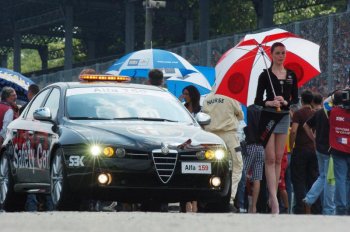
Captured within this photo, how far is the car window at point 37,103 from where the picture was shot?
14.0 metres

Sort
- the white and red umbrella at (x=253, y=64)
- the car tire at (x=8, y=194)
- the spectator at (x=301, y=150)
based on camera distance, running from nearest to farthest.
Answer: the car tire at (x=8, y=194) → the white and red umbrella at (x=253, y=64) → the spectator at (x=301, y=150)

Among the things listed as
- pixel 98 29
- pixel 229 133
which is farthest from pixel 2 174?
pixel 98 29

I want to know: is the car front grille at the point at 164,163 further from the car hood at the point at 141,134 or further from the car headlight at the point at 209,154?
the car headlight at the point at 209,154

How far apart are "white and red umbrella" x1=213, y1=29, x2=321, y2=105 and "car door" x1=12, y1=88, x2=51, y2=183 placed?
7.48 feet

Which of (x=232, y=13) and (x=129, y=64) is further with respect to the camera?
(x=232, y=13)

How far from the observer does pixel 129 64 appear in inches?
821

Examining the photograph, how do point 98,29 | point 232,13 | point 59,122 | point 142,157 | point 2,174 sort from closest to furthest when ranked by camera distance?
point 142,157
point 59,122
point 2,174
point 232,13
point 98,29

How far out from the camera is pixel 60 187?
1180 centimetres

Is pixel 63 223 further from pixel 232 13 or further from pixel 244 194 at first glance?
pixel 232 13

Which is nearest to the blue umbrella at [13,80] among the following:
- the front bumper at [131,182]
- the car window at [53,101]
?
the car window at [53,101]

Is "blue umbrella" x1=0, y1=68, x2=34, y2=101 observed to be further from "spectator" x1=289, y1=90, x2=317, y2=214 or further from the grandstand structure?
the grandstand structure

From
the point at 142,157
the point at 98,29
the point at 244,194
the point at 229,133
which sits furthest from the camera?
the point at 98,29

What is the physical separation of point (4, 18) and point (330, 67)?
45.1 meters

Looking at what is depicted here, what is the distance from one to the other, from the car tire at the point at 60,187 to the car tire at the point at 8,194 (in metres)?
1.97
